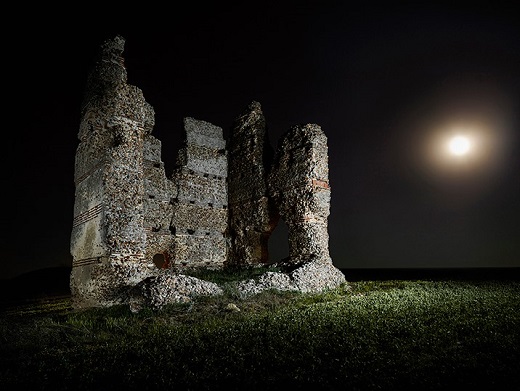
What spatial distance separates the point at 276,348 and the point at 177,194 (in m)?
12.4

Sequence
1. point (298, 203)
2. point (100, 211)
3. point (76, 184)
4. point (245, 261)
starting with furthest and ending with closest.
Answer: point (245, 261) < point (298, 203) < point (76, 184) < point (100, 211)

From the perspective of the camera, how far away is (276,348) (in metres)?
5.64

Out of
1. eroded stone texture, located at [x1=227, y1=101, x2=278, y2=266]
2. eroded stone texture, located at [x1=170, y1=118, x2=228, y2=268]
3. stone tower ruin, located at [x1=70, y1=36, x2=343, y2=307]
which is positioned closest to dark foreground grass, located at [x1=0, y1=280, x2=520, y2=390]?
stone tower ruin, located at [x1=70, y1=36, x2=343, y2=307]

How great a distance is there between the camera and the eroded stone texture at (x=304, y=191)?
15.1 meters

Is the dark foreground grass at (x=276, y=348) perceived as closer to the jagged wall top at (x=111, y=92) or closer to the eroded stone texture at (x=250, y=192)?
the jagged wall top at (x=111, y=92)

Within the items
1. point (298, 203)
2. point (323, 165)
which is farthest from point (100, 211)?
point (323, 165)

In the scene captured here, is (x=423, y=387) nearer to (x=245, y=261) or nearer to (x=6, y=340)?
(x=6, y=340)

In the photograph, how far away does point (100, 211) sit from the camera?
10.8 metres

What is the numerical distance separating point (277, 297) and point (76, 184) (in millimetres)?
8031

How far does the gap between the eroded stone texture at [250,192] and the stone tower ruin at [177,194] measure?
0.17 feet

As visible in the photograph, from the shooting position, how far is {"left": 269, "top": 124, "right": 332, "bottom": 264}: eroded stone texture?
1509cm

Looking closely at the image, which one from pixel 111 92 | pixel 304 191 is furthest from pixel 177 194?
pixel 111 92

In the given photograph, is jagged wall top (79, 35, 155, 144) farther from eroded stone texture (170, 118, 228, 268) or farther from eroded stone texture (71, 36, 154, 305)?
eroded stone texture (170, 118, 228, 268)

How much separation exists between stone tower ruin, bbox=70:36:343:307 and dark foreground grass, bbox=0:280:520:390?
95.0 inches
